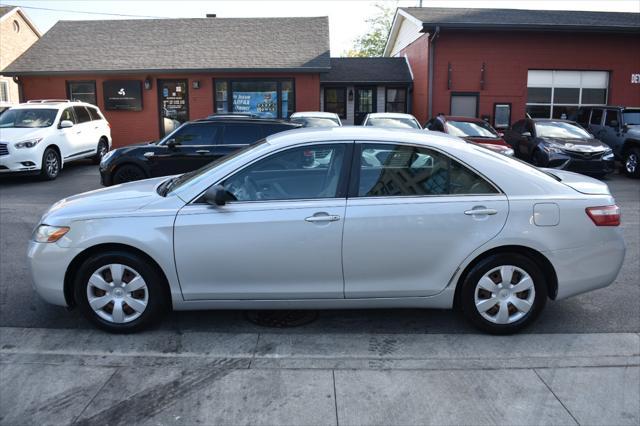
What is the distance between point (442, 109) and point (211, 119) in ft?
36.5

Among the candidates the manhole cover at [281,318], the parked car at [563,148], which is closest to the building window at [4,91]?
the parked car at [563,148]

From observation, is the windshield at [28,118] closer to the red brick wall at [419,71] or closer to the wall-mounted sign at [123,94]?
the wall-mounted sign at [123,94]

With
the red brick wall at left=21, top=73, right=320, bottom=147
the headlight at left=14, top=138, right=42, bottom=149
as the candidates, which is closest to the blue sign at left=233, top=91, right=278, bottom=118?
the red brick wall at left=21, top=73, right=320, bottom=147

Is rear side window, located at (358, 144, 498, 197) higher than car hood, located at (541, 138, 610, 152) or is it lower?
higher

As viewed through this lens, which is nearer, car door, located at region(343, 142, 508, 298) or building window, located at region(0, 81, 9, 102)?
car door, located at region(343, 142, 508, 298)

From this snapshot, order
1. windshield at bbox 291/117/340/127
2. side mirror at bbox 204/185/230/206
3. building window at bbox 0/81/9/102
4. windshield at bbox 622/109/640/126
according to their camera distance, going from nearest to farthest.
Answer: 1. side mirror at bbox 204/185/230/206
2. windshield at bbox 291/117/340/127
3. windshield at bbox 622/109/640/126
4. building window at bbox 0/81/9/102

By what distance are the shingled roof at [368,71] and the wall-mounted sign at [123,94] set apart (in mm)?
7060

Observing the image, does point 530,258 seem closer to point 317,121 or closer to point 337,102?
point 317,121

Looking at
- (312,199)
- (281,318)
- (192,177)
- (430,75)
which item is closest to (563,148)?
(430,75)

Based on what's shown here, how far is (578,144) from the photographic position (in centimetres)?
1380

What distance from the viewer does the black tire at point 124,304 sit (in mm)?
4246

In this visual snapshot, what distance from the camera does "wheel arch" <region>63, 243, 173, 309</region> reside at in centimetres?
429

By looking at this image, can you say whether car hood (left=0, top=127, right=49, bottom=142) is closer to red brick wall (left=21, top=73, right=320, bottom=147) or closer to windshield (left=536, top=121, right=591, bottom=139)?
red brick wall (left=21, top=73, right=320, bottom=147)

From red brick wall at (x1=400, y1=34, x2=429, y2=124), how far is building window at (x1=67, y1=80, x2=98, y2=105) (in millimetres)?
11293
